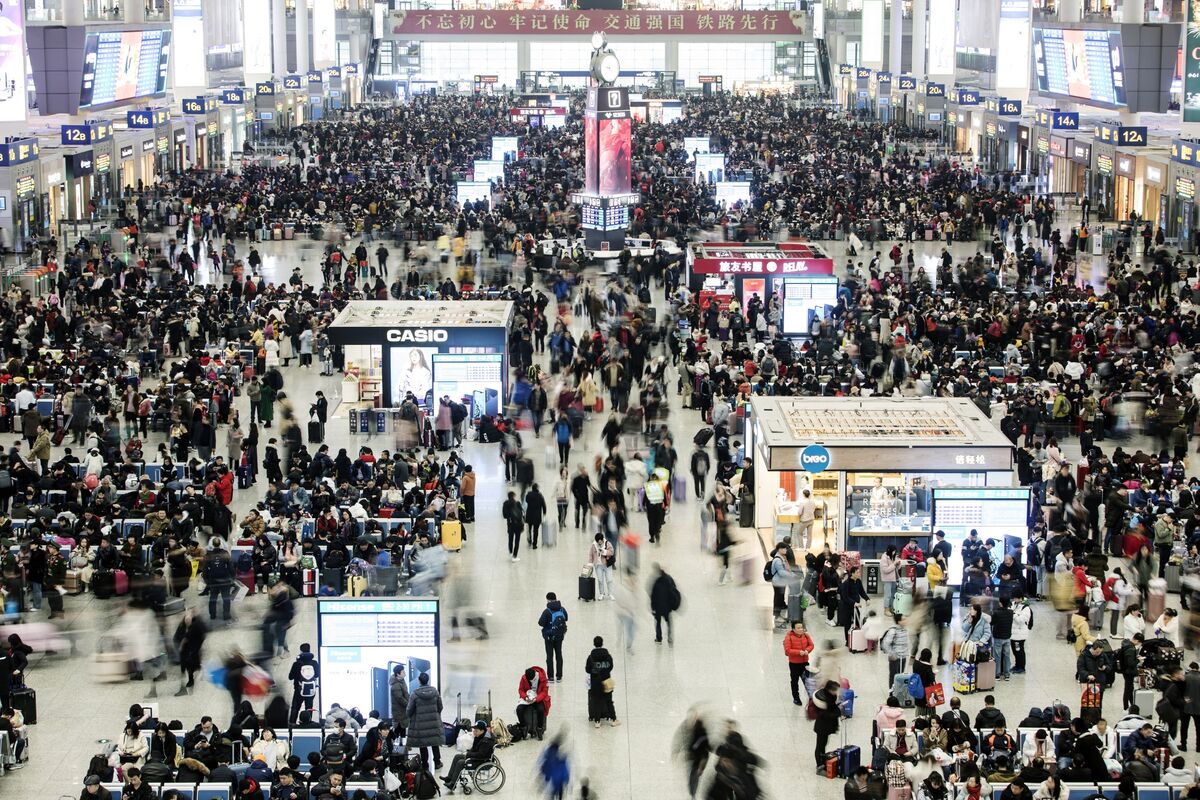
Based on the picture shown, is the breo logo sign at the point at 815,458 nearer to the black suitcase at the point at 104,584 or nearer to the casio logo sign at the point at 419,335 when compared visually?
the black suitcase at the point at 104,584

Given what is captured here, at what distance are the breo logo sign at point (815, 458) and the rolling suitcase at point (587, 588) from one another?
298cm

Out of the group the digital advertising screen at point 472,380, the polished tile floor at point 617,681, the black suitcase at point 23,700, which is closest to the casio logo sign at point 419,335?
the digital advertising screen at point 472,380

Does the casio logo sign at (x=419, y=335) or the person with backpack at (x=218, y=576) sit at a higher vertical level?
the casio logo sign at (x=419, y=335)

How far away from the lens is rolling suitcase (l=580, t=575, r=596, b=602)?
861 inches

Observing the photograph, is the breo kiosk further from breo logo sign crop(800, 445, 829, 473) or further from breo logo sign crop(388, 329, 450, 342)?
breo logo sign crop(800, 445, 829, 473)

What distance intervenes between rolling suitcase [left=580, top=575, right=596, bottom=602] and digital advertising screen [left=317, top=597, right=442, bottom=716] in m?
4.56

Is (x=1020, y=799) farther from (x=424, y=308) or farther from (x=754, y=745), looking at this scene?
(x=424, y=308)

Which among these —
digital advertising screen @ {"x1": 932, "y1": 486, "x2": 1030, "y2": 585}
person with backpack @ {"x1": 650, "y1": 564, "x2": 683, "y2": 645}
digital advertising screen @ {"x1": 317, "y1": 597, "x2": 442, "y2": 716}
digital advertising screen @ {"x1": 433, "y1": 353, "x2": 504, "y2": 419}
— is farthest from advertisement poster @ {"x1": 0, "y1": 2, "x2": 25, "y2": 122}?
digital advertising screen @ {"x1": 317, "y1": 597, "x2": 442, "y2": 716}

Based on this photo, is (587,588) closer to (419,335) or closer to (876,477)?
(876,477)

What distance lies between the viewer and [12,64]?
149ft

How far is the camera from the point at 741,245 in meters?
41.6

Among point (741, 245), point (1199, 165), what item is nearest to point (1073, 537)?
point (741, 245)

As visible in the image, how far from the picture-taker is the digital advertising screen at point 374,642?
1736 centimetres

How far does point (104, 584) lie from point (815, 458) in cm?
864
